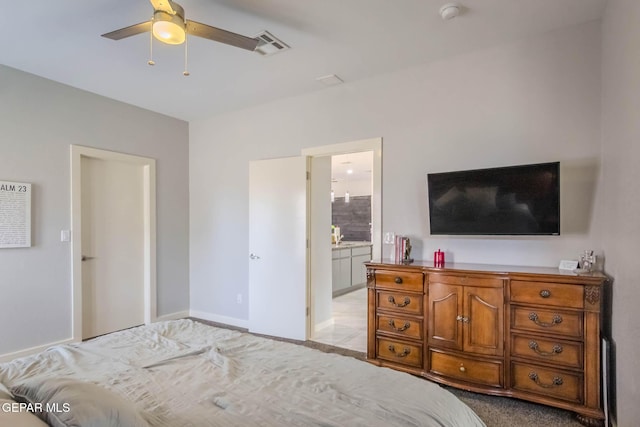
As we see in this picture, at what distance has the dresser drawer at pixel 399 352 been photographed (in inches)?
110

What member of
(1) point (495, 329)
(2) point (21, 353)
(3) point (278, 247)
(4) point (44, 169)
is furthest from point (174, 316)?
(1) point (495, 329)

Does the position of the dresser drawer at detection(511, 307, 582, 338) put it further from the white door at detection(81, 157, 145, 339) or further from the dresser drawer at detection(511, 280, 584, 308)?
the white door at detection(81, 157, 145, 339)

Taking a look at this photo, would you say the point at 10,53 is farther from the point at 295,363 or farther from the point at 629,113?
the point at 629,113

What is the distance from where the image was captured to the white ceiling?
2381 millimetres

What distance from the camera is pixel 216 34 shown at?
6.97ft

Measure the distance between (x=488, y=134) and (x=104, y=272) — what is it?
14.8 ft

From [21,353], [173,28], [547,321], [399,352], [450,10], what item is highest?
[450,10]

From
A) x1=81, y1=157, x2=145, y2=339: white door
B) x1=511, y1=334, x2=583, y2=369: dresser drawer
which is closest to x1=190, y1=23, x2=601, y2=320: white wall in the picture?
x1=511, y1=334, x2=583, y2=369: dresser drawer

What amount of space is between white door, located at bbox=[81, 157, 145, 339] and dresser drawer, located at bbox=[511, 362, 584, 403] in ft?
14.2

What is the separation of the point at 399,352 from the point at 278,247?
1.87 m

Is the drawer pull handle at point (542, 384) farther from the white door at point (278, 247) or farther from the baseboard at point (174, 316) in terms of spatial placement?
the baseboard at point (174, 316)

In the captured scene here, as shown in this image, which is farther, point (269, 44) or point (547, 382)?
point (269, 44)

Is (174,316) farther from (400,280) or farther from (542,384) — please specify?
(542,384)

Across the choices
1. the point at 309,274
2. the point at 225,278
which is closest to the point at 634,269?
the point at 309,274
